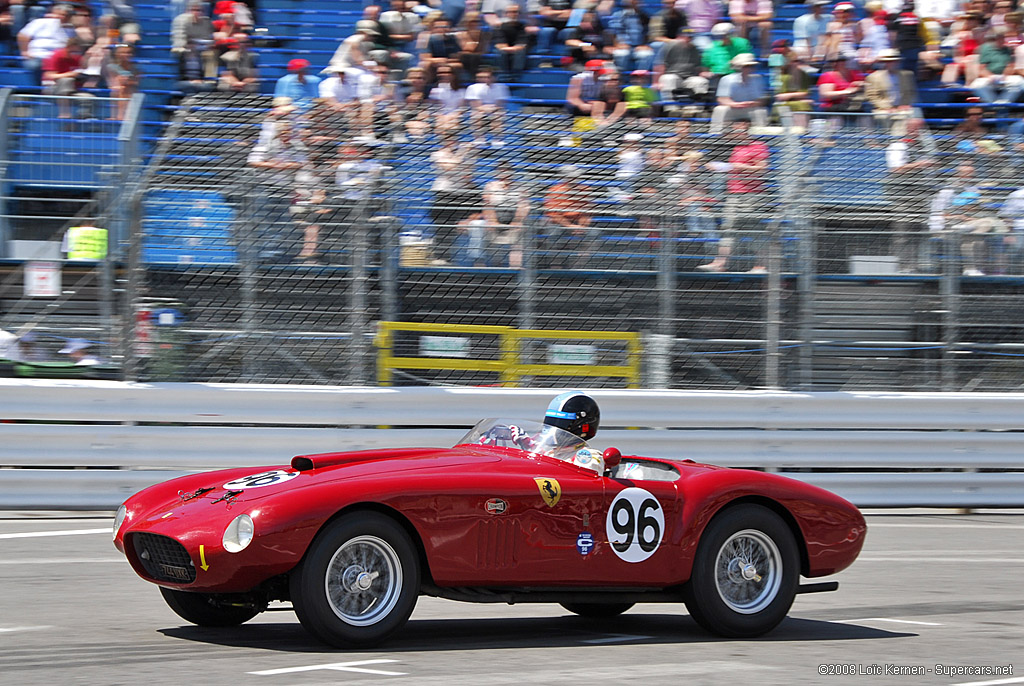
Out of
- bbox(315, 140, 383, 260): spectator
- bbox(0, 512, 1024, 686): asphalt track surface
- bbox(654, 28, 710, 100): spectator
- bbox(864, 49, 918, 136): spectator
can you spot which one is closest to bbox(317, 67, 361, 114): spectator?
bbox(315, 140, 383, 260): spectator

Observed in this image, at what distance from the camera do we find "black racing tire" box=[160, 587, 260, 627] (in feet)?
19.6

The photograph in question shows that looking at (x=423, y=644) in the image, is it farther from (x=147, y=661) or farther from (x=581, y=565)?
(x=147, y=661)

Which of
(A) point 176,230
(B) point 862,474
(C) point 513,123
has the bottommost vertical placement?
(B) point 862,474

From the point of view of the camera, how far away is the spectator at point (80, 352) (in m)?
10.3

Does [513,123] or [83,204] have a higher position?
[513,123]

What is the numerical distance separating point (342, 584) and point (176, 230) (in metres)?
5.63

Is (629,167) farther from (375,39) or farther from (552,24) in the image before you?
(375,39)

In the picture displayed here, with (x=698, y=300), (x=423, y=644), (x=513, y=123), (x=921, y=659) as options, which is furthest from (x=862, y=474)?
(x=423, y=644)

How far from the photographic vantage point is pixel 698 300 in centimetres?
1094

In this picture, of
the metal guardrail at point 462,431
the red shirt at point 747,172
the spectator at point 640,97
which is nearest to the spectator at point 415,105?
the spectator at point 640,97

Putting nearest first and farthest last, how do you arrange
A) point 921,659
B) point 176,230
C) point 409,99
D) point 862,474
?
point 921,659
point 176,230
point 862,474
point 409,99

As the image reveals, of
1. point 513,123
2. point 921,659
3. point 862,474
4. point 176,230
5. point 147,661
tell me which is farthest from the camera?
point 513,123

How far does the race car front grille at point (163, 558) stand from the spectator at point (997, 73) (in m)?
11.5

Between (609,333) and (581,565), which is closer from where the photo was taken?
(581,565)
